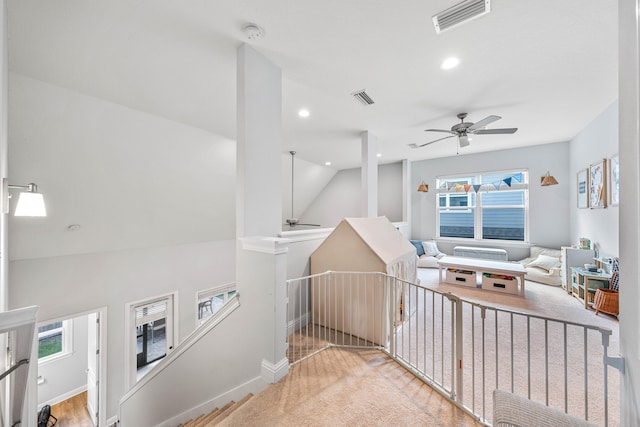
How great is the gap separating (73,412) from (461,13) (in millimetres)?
7934

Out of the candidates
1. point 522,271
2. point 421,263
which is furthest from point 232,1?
point 421,263

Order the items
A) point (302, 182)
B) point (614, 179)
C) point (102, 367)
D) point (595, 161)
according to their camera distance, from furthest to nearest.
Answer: point (302, 182), point (595, 161), point (102, 367), point (614, 179)

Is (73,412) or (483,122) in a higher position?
(483,122)

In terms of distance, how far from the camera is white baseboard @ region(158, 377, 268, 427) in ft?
6.81

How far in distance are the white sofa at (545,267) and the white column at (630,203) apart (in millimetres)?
4461

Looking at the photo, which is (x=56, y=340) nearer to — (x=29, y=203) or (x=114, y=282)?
(x=114, y=282)

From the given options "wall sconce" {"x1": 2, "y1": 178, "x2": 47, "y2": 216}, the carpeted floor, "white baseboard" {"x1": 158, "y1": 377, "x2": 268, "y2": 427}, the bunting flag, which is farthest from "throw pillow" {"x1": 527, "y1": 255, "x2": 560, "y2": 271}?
"wall sconce" {"x1": 2, "y1": 178, "x2": 47, "y2": 216}

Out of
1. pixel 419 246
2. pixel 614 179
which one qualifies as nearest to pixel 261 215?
pixel 614 179

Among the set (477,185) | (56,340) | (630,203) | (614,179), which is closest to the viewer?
(630,203)

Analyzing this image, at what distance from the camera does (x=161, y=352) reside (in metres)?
5.63

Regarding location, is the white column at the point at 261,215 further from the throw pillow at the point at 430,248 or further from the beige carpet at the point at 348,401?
the throw pillow at the point at 430,248

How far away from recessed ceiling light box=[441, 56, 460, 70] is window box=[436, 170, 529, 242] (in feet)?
14.7

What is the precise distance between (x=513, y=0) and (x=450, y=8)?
1.41ft

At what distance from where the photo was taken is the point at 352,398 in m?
1.83
